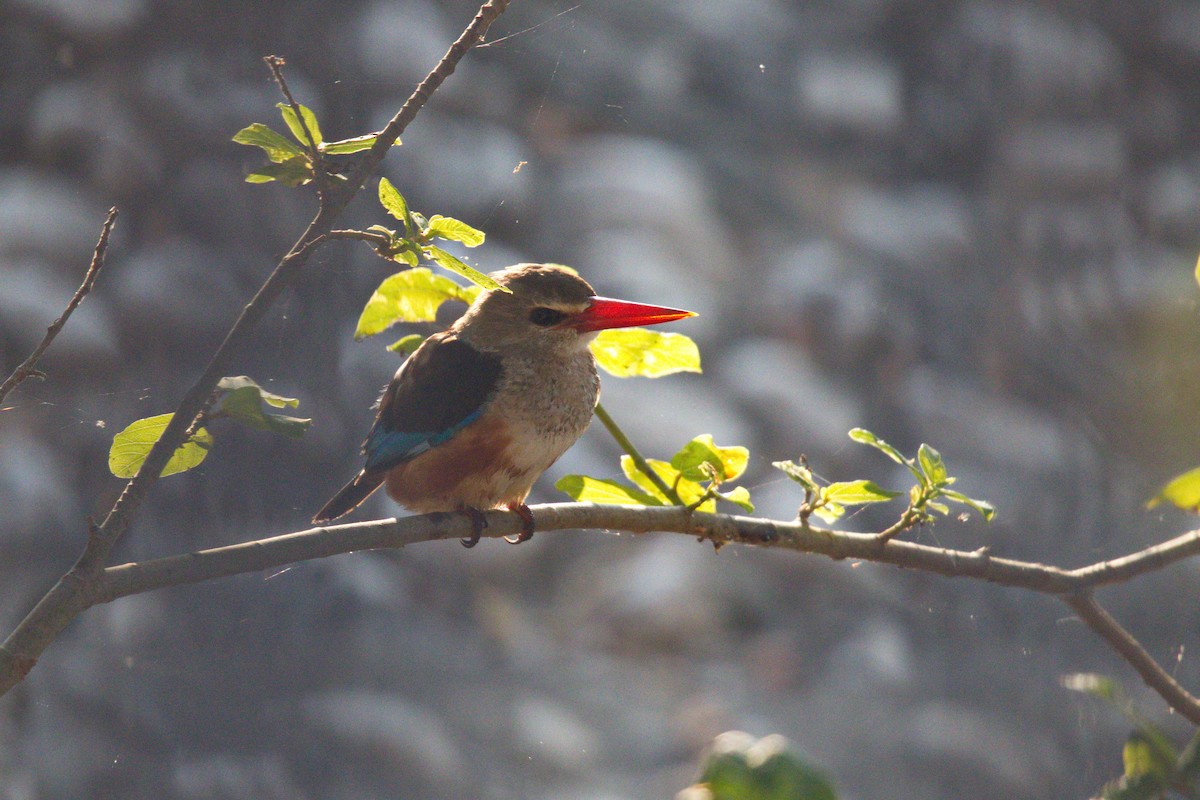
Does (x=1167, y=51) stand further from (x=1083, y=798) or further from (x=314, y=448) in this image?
(x=314, y=448)

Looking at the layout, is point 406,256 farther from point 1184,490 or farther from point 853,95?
point 853,95

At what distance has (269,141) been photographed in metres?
0.75

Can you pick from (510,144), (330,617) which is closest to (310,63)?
(510,144)

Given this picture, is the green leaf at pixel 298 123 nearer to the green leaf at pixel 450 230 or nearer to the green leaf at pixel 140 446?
the green leaf at pixel 450 230

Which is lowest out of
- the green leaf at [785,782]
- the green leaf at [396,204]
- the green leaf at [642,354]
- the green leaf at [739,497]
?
the green leaf at [739,497]

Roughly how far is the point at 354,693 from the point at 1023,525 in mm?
1223

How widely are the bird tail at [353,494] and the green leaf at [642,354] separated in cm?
45

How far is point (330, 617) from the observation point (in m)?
1.36

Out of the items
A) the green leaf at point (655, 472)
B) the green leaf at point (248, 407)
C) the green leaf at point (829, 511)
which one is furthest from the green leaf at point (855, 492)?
the green leaf at point (248, 407)

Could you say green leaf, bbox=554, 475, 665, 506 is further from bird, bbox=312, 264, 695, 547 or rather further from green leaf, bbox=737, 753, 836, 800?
green leaf, bbox=737, 753, 836, 800

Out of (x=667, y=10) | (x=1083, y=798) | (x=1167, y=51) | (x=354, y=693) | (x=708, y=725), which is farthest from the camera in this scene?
(x=1167, y=51)

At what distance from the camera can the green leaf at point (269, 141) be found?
0.75 m

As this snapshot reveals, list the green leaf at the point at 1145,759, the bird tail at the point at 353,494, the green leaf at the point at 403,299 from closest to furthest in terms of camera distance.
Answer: the green leaf at the point at 1145,759 < the green leaf at the point at 403,299 < the bird tail at the point at 353,494

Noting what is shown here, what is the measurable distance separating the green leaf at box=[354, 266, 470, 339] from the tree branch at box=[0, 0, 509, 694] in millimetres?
261
